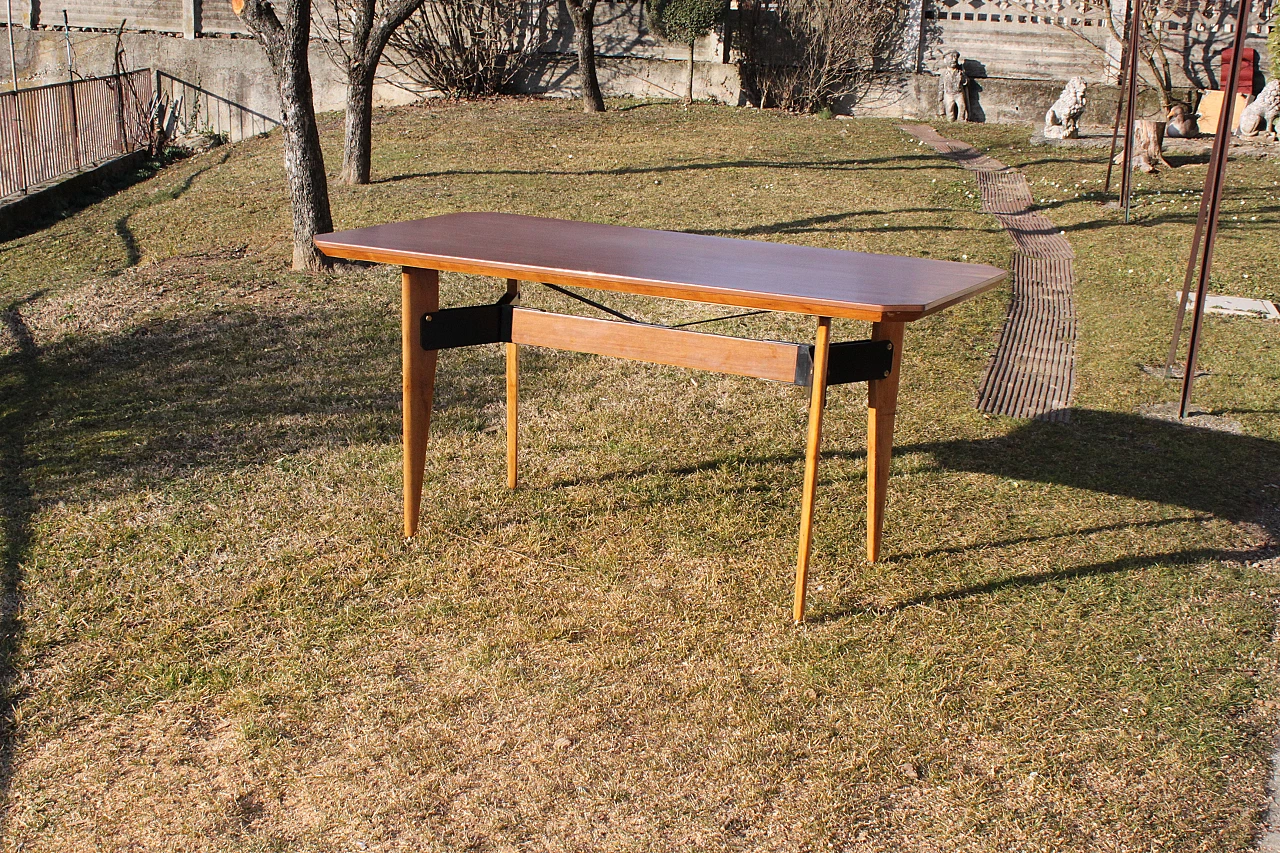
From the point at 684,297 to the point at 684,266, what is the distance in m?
0.33

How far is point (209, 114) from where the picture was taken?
1716 centimetres

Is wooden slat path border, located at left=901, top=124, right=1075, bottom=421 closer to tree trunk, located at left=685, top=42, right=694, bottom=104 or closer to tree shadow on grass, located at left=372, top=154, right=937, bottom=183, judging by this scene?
tree shadow on grass, located at left=372, top=154, right=937, bottom=183

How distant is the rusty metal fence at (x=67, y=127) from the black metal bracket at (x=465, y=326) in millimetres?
9070

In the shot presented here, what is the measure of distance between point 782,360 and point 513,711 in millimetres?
1252

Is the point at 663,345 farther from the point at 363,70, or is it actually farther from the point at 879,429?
the point at 363,70

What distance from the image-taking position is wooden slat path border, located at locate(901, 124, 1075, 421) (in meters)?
5.63

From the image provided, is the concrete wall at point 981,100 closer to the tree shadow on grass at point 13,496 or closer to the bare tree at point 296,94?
the bare tree at point 296,94

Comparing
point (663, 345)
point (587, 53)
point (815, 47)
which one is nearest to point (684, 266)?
point (663, 345)

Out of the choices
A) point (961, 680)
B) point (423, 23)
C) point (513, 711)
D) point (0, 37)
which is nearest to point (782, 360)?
point (961, 680)

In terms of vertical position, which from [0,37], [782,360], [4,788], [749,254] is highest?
[0,37]

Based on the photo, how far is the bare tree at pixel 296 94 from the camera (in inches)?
285

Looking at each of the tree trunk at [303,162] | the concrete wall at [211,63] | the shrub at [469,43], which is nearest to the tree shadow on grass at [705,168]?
the tree trunk at [303,162]

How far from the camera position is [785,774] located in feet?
8.73

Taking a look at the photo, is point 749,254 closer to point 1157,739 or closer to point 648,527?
point 648,527
